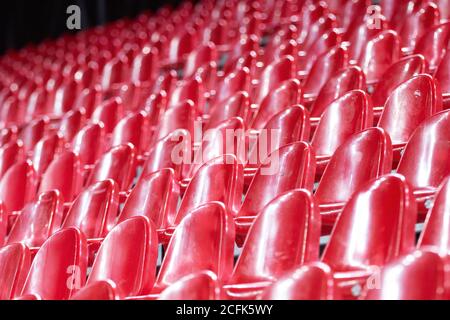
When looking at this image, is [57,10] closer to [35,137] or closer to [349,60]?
[35,137]

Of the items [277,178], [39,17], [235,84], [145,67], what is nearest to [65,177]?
[235,84]

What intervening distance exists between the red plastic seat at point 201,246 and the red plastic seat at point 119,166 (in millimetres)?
340

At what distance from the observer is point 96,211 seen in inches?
37.5

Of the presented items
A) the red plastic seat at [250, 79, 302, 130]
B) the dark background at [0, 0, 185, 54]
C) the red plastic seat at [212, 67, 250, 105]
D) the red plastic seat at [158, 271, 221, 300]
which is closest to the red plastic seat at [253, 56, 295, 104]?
the red plastic seat at [212, 67, 250, 105]

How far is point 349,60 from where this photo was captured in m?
1.24

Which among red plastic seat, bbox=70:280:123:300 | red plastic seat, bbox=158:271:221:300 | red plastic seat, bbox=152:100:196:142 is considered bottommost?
red plastic seat, bbox=70:280:123:300

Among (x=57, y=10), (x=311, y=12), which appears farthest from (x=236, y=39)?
(x=57, y=10)

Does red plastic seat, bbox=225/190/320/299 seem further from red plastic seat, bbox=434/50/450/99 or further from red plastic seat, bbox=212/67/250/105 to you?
red plastic seat, bbox=212/67/250/105

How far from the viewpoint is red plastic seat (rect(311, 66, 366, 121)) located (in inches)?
40.5

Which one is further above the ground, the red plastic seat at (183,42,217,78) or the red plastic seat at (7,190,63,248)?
the red plastic seat at (183,42,217,78)

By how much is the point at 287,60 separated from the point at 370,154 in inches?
20.9

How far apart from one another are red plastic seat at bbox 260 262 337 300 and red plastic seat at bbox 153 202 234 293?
0.52 ft

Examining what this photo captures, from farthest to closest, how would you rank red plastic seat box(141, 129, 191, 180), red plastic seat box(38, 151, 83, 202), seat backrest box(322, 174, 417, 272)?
red plastic seat box(38, 151, 83, 202) → red plastic seat box(141, 129, 191, 180) → seat backrest box(322, 174, 417, 272)

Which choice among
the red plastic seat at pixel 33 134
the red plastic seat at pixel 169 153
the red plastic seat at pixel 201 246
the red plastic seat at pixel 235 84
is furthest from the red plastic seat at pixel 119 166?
the red plastic seat at pixel 33 134
